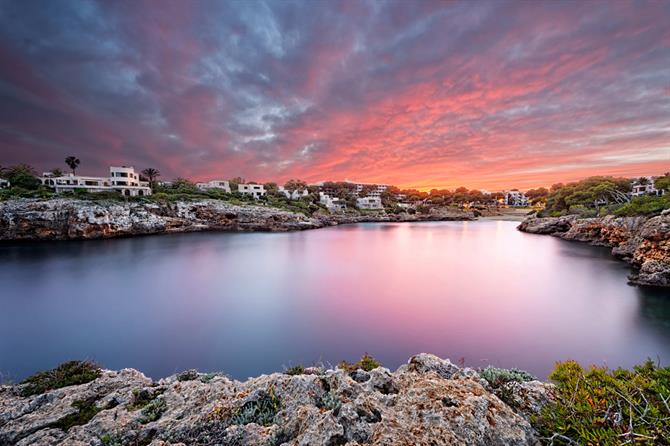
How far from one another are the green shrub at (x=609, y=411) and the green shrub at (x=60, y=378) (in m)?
5.95

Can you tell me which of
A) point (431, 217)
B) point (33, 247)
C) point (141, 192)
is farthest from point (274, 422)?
point (431, 217)

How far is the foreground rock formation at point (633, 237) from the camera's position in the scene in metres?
12.3

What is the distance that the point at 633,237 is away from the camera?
1847 centimetres

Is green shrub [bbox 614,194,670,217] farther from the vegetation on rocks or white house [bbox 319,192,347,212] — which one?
white house [bbox 319,192,347,212]

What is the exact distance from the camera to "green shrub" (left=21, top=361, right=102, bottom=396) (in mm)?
3599

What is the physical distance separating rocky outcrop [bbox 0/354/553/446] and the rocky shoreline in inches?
1464

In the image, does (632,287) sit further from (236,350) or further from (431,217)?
(431,217)

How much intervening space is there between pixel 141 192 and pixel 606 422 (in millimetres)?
56359

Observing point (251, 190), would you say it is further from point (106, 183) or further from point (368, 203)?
point (368, 203)

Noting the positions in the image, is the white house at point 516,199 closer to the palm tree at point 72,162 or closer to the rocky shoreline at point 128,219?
the rocky shoreline at point 128,219

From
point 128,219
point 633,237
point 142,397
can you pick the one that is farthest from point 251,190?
point 142,397

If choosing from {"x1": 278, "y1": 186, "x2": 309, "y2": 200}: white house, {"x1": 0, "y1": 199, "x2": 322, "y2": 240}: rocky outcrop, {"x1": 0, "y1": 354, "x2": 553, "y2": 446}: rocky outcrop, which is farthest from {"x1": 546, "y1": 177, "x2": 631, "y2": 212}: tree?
{"x1": 278, "y1": 186, "x2": 309, "y2": 200}: white house

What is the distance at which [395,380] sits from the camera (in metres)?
3.24

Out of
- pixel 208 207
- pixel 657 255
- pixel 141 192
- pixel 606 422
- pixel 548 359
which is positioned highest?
pixel 141 192
